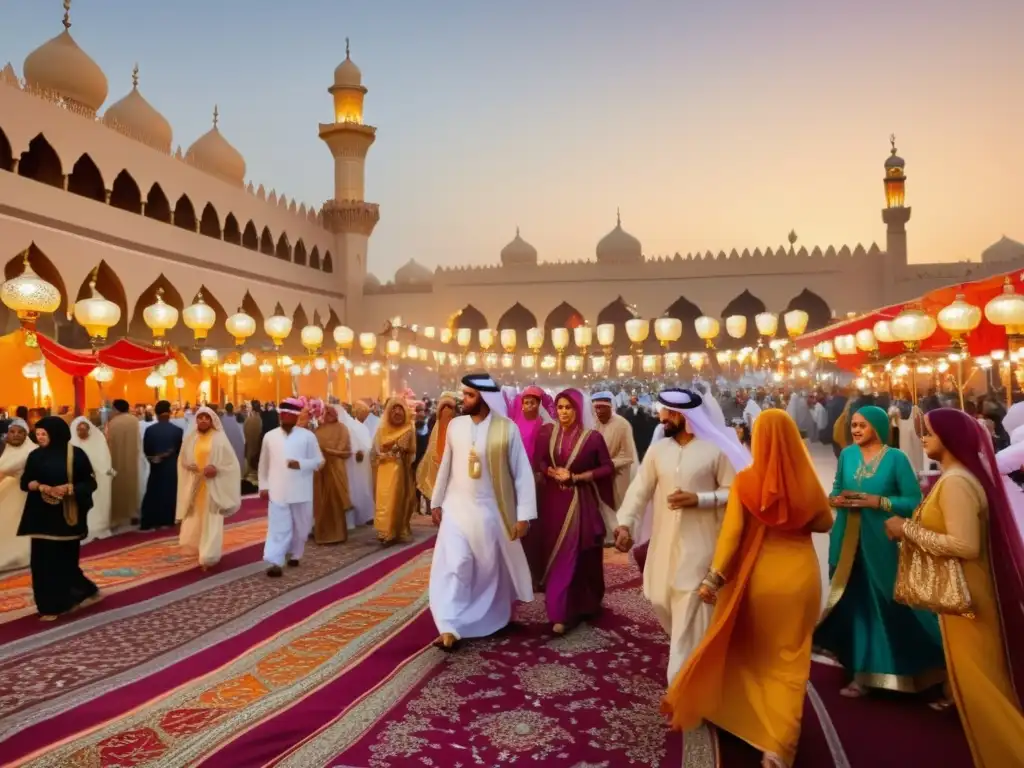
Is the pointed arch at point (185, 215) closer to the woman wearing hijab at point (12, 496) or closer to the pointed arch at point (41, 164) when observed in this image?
the pointed arch at point (41, 164)

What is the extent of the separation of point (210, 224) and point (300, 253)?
3223 millimetres

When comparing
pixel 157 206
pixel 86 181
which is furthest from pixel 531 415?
pixel 157 206

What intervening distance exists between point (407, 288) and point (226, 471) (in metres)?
18.3

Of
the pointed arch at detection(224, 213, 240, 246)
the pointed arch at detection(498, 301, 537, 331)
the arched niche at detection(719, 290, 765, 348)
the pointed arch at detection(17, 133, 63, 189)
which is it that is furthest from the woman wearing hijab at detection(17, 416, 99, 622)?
the arched niche at detection(719, 290, 765, 348)

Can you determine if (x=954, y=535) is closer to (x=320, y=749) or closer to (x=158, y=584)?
(x=320, y=749)

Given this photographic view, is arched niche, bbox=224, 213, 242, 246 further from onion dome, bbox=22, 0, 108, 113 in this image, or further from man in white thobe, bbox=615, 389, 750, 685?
man in white thobe, bbox=615, 389, 750, 685

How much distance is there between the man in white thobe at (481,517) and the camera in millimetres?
3887

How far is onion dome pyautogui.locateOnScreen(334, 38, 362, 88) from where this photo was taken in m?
23.5

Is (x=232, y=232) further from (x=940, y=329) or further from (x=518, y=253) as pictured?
(x=940, y=329)

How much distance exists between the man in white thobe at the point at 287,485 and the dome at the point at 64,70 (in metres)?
13.9

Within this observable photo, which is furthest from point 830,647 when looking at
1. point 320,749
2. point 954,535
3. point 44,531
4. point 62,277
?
point 62,277

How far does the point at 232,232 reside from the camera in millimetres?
20141

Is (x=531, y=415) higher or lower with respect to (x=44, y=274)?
lower

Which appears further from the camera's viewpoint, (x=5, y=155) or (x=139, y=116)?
(x=139, y=116)
